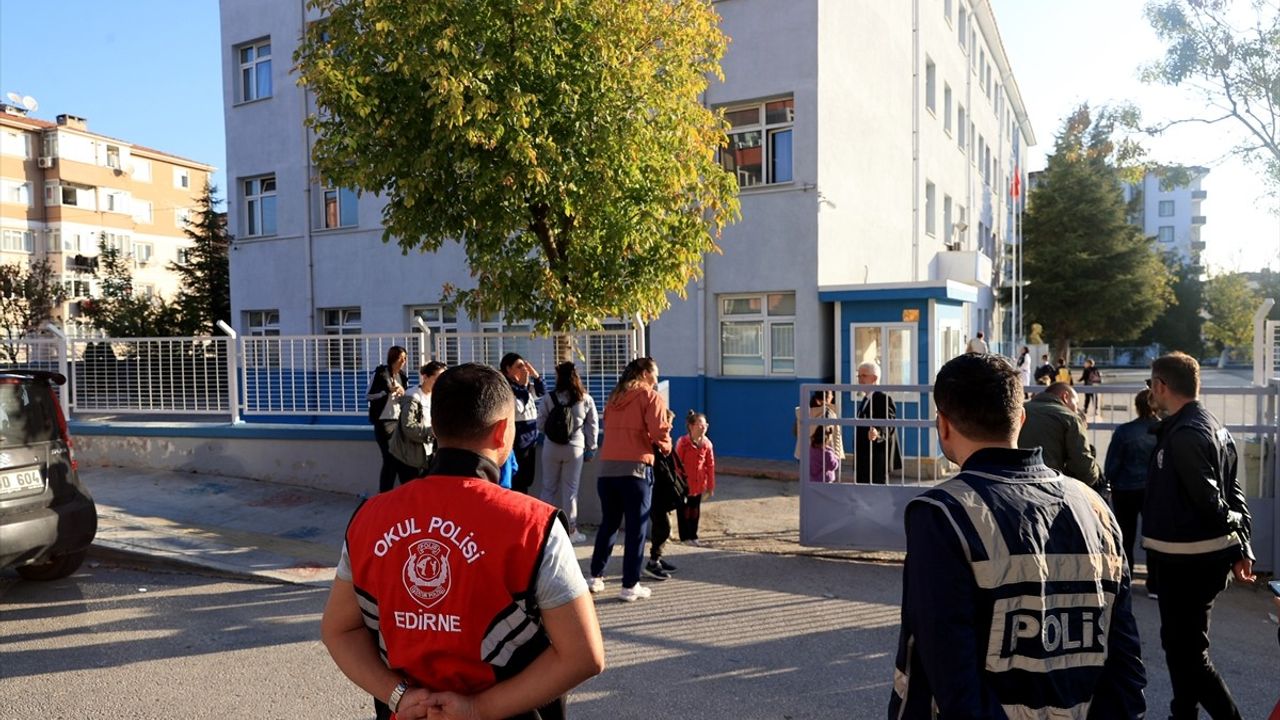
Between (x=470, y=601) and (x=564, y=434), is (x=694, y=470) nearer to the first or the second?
(x=564, y=434)

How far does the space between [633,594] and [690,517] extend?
2.00 metres

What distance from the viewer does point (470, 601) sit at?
2.00 meters

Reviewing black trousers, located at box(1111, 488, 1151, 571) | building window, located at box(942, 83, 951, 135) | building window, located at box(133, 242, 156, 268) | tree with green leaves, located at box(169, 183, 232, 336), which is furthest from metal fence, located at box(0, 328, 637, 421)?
building window, located at box(133, 242, 156, 268)

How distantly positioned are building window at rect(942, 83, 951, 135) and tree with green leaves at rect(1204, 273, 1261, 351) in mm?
31272

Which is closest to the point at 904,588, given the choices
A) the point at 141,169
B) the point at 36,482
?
the point at 36,482

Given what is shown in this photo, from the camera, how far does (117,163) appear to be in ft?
176

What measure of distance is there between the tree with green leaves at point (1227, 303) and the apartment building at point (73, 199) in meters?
58.2

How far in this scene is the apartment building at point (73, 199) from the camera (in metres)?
48.7

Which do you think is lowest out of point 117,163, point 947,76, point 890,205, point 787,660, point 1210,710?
point 787,660

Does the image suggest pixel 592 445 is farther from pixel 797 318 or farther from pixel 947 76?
pixel 947 76

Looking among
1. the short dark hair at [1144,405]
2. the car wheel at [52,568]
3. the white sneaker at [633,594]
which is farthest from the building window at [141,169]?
the short dark hair at [1144,405]

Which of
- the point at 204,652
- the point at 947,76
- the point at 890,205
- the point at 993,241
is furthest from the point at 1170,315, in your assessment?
the point at 204,652

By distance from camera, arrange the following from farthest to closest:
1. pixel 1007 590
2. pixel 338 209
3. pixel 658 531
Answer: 1. pixel 338 209
2. pixel 658 531
3. pixel 1007 590

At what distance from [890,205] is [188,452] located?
14.1m
